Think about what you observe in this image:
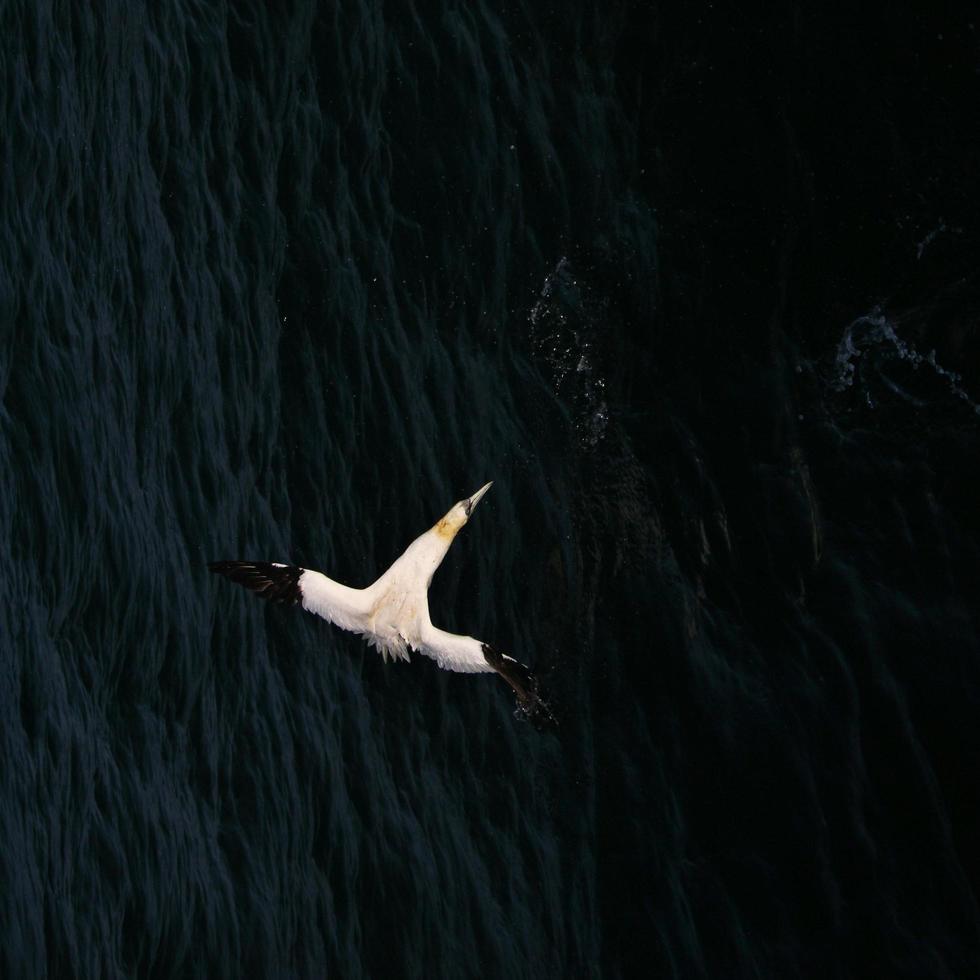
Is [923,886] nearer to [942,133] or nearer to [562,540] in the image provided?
[562,540]

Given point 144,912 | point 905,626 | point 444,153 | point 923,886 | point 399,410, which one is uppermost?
point 444,153

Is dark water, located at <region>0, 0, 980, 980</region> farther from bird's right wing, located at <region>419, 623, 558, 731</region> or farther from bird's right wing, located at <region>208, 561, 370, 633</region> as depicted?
bird's right wing, located at <region>419, 623, 558, 731</region>

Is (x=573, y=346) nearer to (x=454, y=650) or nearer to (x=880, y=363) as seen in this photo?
(x=880, y=363)

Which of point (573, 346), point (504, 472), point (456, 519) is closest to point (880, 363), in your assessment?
point (573, 346)

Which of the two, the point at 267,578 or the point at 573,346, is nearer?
the point at 267,578

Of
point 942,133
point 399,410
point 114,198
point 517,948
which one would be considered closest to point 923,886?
point 517,948

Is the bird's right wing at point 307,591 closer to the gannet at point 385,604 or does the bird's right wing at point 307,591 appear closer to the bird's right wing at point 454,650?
the gannet at point 385,604
